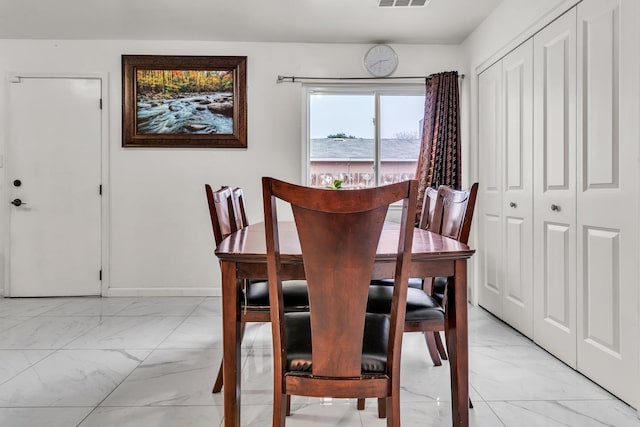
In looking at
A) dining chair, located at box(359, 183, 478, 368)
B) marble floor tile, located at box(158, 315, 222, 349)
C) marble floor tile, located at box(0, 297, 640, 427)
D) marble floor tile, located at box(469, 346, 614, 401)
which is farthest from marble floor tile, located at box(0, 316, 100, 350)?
marble floor tile, located at box(469, 346, 614, 401)

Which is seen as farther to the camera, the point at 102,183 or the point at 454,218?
the point at 102,183

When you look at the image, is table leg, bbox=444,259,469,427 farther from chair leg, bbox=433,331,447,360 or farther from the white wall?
the white wall

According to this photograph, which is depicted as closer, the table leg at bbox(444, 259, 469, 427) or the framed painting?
the table leg at bbox(444, 259, 469, 427)

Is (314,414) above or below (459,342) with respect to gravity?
below

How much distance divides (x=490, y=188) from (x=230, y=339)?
8.49 feet

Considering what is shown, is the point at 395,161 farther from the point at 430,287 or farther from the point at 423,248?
the point at 423,248

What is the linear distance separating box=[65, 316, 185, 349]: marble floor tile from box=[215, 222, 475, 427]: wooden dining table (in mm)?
1334

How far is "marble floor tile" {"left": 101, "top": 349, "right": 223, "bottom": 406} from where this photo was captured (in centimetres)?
179

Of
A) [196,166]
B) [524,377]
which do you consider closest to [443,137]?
[524,377]

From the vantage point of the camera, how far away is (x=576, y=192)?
209 cm

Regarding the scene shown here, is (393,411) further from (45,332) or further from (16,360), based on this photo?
(45,332)

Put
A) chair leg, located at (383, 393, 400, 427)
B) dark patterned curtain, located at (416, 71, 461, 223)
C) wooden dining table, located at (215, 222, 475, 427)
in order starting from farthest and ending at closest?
1. dark patterned curtain, located at (416, 71, 461, 223)
2. wooden dining table, located at (215, 222, 475, 427)
3. chair leg, located at (383, 393, 400, 427)

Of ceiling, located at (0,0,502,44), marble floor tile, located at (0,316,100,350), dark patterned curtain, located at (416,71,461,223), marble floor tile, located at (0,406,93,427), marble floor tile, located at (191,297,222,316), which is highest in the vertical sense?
ceiling, located at (0,0,502,44)

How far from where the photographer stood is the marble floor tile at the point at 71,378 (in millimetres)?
1788
